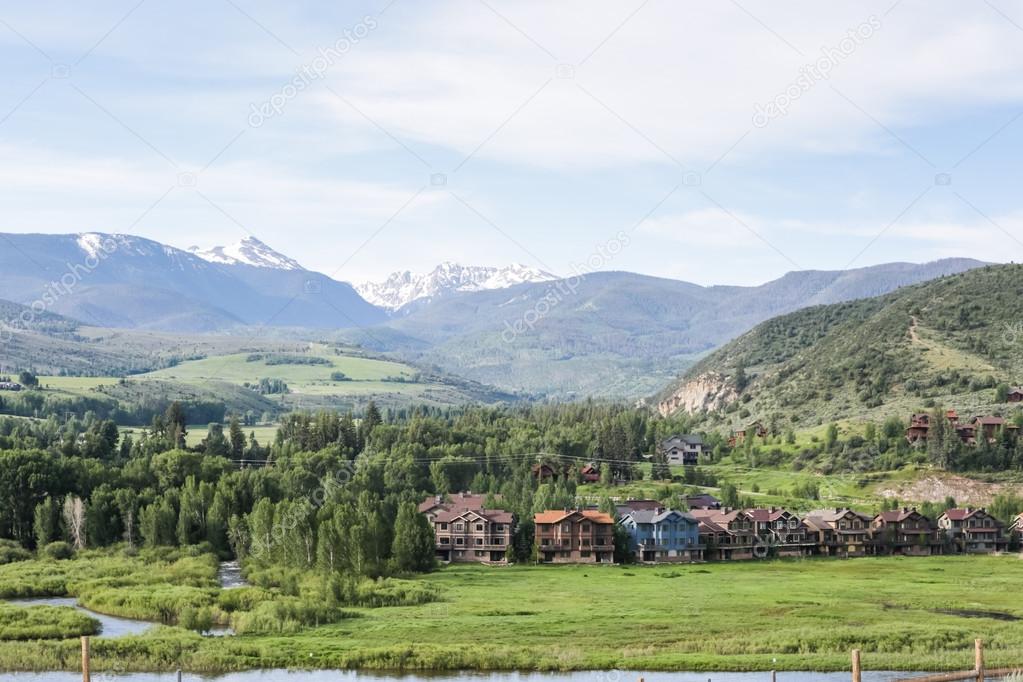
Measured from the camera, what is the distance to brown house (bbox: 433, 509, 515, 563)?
11356 centimetres

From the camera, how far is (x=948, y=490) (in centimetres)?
14700

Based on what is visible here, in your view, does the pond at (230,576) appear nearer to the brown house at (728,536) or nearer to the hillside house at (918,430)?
the brown house at (728,536)

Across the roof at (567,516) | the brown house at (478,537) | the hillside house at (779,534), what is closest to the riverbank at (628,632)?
the brown house at (478,537)

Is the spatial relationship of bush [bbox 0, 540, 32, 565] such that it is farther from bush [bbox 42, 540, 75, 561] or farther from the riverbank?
the riverbank

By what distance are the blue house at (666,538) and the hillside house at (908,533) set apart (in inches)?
787

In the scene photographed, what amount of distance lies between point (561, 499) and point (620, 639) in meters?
54.3

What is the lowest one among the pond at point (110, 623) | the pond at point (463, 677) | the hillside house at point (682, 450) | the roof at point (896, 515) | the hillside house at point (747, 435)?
the pond at point (463, 677)

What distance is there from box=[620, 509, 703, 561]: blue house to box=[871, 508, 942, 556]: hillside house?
65.6 feet

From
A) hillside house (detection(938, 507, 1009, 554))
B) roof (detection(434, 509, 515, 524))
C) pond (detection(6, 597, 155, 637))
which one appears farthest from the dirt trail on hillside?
pond (detection(6, 597, 155, 637))

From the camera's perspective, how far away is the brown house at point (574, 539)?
113750mm

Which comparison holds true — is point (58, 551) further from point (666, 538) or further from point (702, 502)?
point (702, 502)

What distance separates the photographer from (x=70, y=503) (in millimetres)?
116875

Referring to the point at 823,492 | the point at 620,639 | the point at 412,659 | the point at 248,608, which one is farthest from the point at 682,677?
the point at 823,492

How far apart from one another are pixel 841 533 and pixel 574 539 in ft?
89.6
